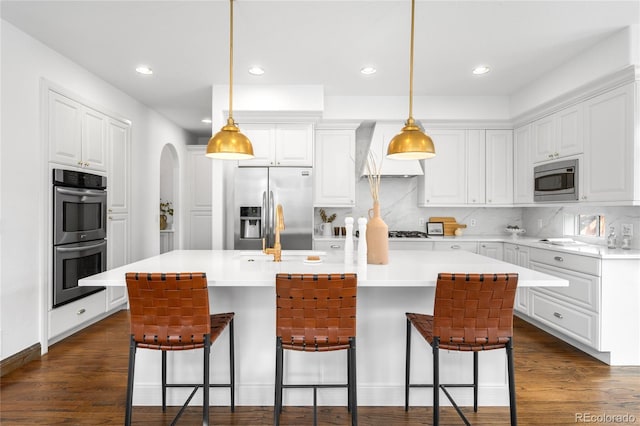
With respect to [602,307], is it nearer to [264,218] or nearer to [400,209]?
[400,209]

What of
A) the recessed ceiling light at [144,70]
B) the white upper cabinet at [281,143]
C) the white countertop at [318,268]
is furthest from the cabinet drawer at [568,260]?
the recessed ceiling light at [144,70]

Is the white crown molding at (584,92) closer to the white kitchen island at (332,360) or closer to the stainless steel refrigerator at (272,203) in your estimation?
the white kitchen island at (332,360)

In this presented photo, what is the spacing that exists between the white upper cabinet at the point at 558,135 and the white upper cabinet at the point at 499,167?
467 millimetres

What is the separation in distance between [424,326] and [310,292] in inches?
28.1

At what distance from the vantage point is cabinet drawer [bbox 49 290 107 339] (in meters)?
3.20

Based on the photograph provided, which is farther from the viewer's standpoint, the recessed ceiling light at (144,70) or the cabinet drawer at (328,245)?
the cabinet drawer at (328,245)

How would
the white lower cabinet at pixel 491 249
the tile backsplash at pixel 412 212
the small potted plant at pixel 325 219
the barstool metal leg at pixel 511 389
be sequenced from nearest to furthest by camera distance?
the barstool metal leg at pixel 511 389 → the white lower cabinet at pixel 491 249 → the small potted plant at pixel 325 219 → the tile backsplash at pixel 412 212

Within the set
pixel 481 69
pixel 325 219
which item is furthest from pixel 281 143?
pixel 481 69

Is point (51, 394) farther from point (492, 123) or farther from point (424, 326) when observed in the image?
point (492, 123)

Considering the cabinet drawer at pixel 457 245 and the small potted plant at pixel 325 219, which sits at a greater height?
the small potted plant at pixel 325 219

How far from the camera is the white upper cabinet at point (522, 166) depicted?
429 cm

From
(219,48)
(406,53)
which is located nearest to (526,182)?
(406,53)

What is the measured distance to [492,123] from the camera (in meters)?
4.64

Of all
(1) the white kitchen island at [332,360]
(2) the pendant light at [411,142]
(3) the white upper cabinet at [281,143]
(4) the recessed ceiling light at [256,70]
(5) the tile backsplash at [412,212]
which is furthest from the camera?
(5) the tile backsplash at [412,212]
